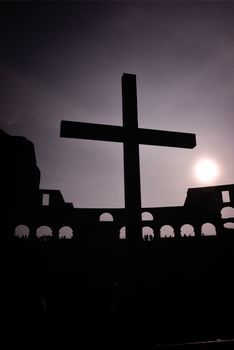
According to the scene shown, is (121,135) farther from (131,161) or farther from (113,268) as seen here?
(113,268)

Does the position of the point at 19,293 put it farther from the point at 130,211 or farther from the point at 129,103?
the point at 129,103

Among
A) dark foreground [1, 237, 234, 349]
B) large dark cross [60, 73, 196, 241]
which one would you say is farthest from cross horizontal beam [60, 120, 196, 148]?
dark foreground [1, 237, 234, 349]

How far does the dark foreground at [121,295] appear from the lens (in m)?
2.01

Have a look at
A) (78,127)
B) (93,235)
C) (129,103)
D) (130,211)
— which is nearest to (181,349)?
(130,211)

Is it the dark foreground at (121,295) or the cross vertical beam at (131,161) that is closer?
the dark foreground at (121,295)

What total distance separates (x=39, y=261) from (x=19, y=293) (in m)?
14.7

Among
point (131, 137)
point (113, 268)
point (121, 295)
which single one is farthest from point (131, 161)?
point (113, 268)

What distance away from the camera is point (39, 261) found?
1586cm

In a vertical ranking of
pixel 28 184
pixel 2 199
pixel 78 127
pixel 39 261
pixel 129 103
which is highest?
pixel 28 184

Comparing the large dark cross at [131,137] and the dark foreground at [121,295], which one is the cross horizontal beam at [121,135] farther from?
the dark foreground at [121,295]

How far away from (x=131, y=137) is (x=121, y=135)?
150mm

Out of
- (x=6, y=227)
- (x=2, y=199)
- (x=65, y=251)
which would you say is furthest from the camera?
(x=6, y=227)

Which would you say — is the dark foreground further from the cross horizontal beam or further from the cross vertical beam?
the cross horizontal beam

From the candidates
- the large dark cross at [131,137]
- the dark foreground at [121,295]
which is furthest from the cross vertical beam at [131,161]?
the dark foreground at [121,295]
